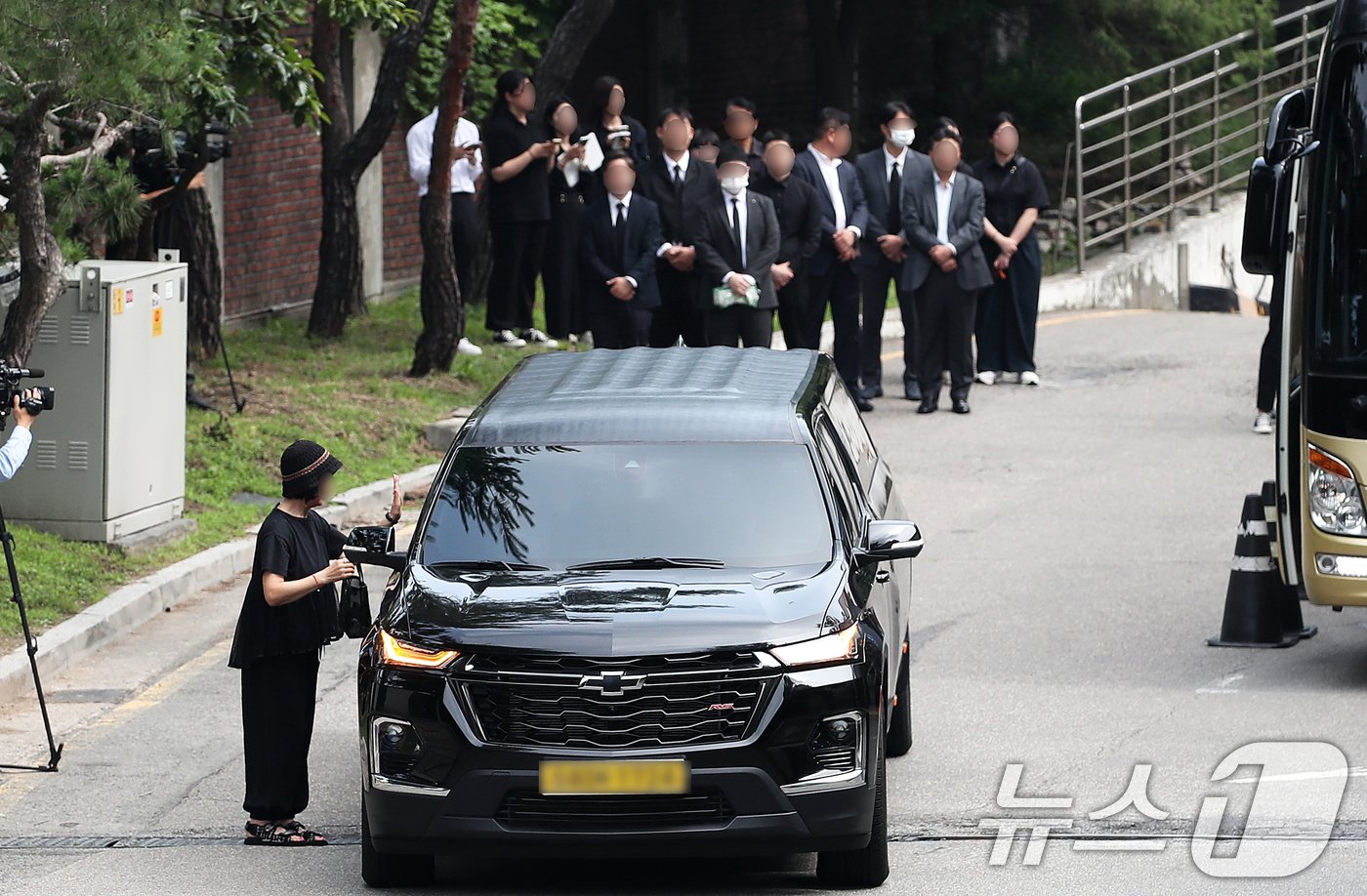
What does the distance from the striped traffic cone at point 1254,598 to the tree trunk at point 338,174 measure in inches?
358

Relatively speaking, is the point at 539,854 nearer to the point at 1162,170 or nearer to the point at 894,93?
the point at 1162,170

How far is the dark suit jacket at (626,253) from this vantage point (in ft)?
51.4

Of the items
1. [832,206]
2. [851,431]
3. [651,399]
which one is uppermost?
[832,206]

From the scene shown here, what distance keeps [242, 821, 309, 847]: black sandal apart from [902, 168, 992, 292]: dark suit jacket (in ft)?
33.3

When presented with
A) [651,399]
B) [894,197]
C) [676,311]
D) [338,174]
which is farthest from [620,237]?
[651,399]

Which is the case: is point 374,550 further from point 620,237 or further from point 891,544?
point 620,237

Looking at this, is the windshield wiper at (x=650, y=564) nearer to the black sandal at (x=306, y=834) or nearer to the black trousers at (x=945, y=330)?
the black sandal at (x=306, y=834)

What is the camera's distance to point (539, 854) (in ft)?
21.2

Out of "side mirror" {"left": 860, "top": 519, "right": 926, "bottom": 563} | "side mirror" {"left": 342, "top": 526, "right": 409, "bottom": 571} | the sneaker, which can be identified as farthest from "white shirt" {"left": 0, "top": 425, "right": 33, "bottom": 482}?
the sneaker

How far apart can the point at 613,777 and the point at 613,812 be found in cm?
12

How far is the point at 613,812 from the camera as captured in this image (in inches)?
253

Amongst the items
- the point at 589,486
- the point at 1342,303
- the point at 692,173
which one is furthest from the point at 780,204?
the point at 589,486

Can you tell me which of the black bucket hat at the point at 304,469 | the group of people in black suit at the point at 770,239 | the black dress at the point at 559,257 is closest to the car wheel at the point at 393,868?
the black bucket hat at the point at 304,469

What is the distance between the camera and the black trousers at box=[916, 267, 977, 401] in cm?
1678
